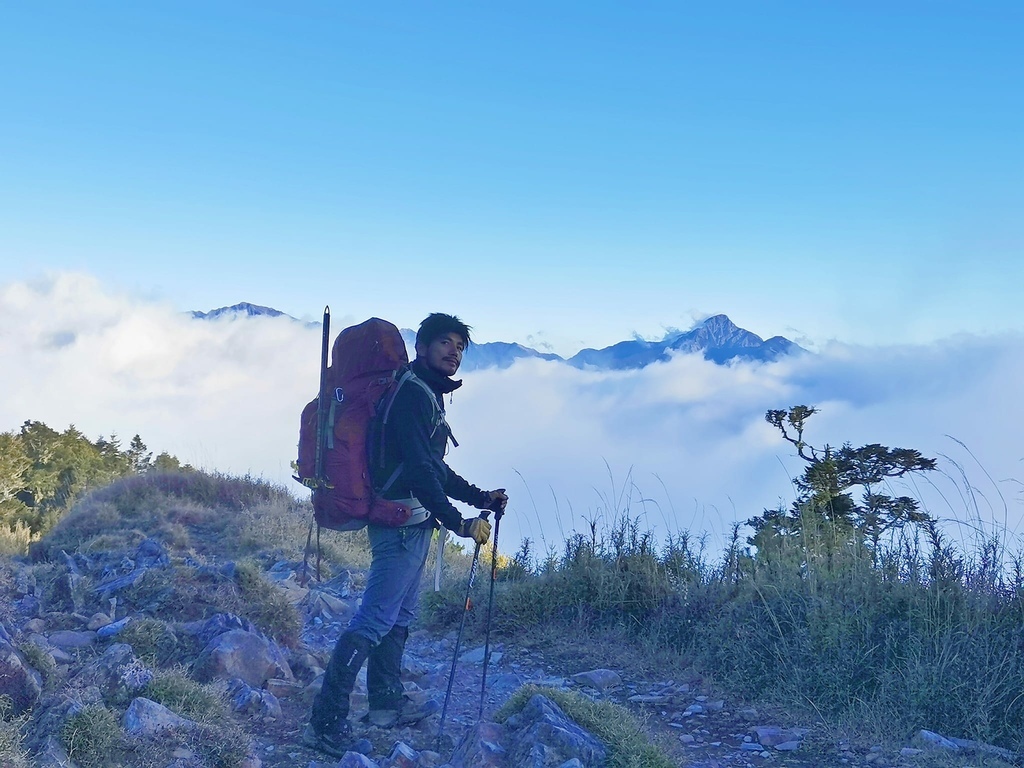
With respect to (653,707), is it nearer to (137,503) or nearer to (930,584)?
(930,584)

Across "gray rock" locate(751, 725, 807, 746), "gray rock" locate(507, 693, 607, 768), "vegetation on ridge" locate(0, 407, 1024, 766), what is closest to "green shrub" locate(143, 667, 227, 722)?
"vegetation on ridge" locate(0, 407, 1024, 766)

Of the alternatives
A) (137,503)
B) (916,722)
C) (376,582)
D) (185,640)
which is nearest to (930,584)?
(916,722)

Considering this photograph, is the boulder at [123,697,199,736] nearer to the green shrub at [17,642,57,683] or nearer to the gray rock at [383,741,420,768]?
the green shrub at [17,642,57,683]

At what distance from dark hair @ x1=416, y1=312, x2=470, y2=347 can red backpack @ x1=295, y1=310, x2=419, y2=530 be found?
14cm

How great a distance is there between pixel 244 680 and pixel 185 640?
Answer: 27.7 inches

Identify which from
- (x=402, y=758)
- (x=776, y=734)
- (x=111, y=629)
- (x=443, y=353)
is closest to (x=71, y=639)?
(x=111, y=629)

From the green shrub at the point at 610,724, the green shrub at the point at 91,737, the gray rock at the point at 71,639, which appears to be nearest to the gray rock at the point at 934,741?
the green shrub at the point at 610,724

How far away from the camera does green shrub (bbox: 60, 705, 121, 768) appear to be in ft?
12.4

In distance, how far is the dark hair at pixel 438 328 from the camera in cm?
475

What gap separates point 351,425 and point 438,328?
737mm

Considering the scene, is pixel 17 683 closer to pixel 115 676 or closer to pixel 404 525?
pixel 115 676

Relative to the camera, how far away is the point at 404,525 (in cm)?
454

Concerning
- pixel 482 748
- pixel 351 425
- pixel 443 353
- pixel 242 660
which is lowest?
pixel 482 748

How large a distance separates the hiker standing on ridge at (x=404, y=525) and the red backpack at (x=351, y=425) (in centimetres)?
9
